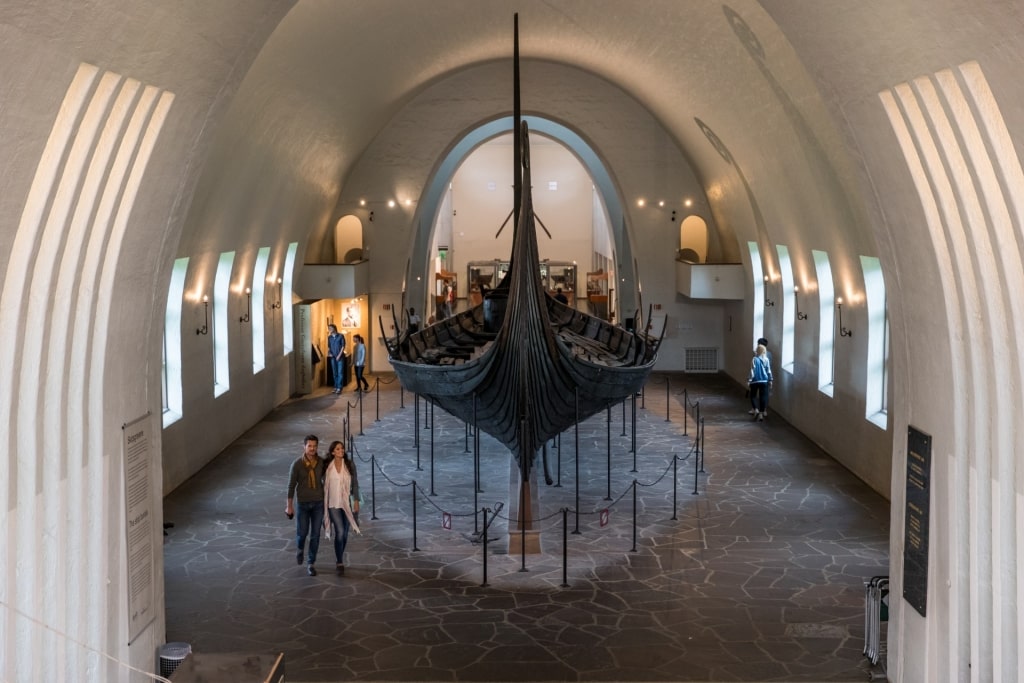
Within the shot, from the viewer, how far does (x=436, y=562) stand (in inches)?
525

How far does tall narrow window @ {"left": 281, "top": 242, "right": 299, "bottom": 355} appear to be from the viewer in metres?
24.4

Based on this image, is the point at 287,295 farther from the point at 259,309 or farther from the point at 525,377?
the point at 525,377

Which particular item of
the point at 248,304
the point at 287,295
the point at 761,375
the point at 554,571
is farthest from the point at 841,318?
the point at 287,295

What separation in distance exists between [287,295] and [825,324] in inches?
418

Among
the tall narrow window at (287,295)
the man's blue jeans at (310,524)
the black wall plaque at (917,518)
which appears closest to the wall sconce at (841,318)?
the man's blue jeans at (310,524)

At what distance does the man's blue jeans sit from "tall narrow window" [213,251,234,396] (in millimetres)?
7039

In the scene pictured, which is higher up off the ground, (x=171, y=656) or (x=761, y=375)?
(x=761, y=375)

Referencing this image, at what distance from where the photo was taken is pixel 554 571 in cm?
1295

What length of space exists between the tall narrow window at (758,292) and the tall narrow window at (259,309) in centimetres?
978

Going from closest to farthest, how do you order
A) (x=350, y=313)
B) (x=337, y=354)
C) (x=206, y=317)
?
1. (x=206, y=317)
2. (x=337, y=354)
3. (x=350, y=313)

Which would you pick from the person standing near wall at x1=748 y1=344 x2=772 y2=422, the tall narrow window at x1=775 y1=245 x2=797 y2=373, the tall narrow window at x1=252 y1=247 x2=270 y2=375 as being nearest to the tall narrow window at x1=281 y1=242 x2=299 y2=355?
the tall narrow window at x1=252 y1=247 x2=270 y2=375

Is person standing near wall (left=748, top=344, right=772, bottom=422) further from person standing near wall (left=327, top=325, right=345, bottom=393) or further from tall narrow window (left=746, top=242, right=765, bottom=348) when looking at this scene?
person standing near wall (left=327, top=325, right=345, bottom=393)

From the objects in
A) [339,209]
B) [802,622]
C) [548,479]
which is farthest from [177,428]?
[339,209]

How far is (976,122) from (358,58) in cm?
1459
